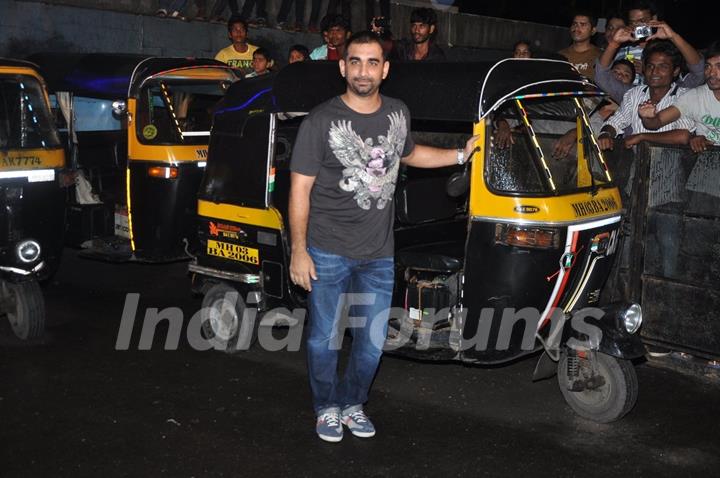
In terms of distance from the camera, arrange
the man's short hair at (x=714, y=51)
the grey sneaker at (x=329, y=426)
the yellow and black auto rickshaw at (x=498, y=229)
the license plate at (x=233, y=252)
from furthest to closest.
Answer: the license plate at (x=233, y=252)
the man's short hair at (x=714, y=51)
the yellow and black auto rickshaw at (x=498, y=229)
the grey sneaker at (x=329, y=426)

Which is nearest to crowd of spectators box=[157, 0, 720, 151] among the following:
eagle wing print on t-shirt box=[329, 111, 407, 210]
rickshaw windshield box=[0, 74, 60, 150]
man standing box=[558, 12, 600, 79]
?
man standing box=[558, 12, 600, 79]

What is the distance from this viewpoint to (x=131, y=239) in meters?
8.54

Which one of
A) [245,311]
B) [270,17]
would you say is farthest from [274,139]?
[270,17]

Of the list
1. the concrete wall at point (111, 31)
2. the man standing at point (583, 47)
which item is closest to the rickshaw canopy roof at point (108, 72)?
the concrete wall at point (111, 31)

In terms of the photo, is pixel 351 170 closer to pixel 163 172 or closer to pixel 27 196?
pixel 27 196

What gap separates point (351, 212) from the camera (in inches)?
190

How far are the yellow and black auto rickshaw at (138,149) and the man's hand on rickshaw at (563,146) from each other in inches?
151

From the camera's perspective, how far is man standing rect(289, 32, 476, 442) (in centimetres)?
473

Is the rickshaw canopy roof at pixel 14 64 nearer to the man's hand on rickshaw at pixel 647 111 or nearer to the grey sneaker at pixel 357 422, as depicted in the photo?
the grey sneaker at pixel 357 422

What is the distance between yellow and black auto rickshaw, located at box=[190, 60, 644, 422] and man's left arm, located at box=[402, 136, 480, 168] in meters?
0.09

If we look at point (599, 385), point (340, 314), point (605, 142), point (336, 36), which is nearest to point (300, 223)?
point (340, 314)

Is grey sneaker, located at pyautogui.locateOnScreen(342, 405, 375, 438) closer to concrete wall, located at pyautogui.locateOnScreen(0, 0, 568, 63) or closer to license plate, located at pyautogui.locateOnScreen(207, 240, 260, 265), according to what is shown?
license plate, located at pyautogui.locateOnScreen(207, 240, 260, 265)

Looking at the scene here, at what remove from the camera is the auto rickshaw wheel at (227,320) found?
6.61m

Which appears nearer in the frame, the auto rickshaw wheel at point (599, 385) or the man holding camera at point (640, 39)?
the auto rickshaw wheel at point (599, 385)
